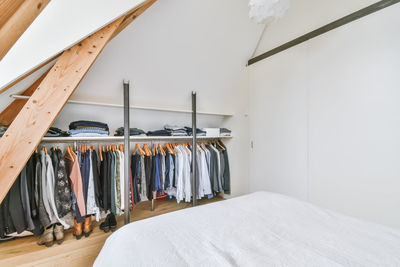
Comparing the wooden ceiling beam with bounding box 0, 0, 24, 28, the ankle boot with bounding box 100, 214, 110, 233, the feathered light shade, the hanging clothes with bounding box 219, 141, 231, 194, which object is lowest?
the ankle boot with bounding box 100, 214, 110, 233

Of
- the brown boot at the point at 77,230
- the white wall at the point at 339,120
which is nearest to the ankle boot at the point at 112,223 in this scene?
the brown boot at the point at 77,230

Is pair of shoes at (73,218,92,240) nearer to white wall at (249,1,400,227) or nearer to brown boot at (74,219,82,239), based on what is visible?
brown boot at (74,219,82,239)

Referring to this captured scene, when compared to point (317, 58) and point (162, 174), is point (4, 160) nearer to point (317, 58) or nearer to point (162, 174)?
point (162, 174)

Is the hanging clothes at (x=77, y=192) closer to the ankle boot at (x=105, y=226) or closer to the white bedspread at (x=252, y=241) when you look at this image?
the ankle boot at (x=105, y=226)

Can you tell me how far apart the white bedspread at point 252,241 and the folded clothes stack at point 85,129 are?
1.38 meters

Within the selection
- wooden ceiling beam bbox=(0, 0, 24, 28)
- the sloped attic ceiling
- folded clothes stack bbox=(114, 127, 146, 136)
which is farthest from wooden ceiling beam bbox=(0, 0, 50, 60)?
folded clothes stack bbox=(114, 127, 146, 136)

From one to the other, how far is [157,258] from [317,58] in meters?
2.58

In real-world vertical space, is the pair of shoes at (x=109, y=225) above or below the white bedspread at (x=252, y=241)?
below

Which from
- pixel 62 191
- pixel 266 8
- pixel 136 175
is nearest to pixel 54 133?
pixel 62 191

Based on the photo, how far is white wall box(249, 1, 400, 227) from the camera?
163cm

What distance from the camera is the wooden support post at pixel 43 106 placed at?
3.56 feet

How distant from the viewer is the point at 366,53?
1.76m

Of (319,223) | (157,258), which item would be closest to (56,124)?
(157,258)

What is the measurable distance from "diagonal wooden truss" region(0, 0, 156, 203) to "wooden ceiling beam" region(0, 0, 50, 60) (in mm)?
354
